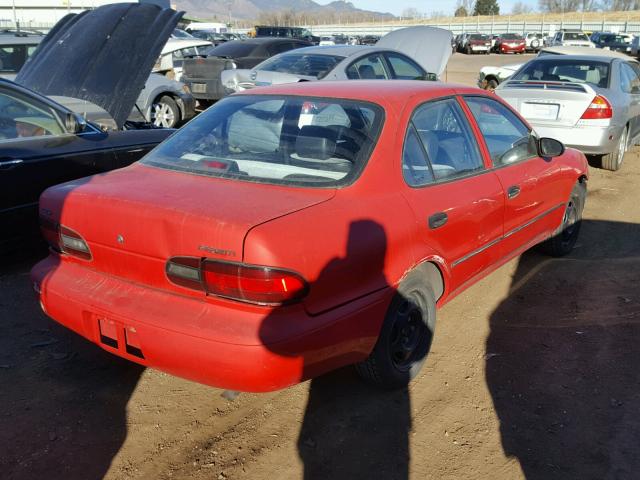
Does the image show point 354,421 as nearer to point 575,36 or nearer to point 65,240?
point 65,240

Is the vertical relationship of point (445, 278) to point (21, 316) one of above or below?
above

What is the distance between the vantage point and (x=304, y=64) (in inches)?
398

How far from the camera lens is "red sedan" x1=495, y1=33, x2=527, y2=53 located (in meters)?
43.8

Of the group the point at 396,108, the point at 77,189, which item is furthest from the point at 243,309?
the point at 396,108

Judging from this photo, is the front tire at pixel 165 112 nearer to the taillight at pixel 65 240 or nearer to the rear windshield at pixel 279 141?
the rear windshield at pixel 279 141

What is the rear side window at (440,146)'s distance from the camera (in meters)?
3.52

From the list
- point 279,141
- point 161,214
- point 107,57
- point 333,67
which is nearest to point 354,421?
point 161,214

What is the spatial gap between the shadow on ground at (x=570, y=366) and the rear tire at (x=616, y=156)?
3674 mm

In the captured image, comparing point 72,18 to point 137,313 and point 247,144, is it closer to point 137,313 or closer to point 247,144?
point 247,144

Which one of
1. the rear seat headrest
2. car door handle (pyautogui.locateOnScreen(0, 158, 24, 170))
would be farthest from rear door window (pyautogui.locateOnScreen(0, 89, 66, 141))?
the rear seat headrest

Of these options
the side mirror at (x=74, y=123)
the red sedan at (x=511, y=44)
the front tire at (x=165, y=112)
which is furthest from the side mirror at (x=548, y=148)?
the red sedan at (x=511, y=44)

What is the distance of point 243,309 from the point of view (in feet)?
8.95

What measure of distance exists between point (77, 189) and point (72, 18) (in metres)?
4.88

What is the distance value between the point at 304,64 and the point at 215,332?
8030 millimetres
